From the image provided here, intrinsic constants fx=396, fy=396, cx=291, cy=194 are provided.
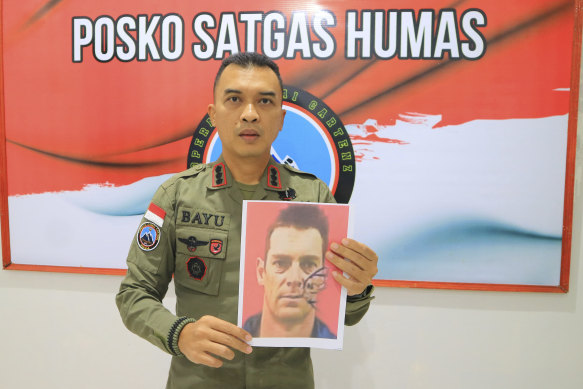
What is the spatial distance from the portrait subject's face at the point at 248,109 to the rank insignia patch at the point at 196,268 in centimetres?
27

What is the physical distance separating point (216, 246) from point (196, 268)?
0.07m

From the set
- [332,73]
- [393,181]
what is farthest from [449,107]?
[332,73]

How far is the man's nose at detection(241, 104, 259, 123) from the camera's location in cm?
88

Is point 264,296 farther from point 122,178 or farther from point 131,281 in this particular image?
point 122,178

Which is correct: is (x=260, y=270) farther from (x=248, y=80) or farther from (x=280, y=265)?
(x=248, y=80)

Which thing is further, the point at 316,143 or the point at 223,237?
the point at 316,143

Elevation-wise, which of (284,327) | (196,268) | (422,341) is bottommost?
(422,341)

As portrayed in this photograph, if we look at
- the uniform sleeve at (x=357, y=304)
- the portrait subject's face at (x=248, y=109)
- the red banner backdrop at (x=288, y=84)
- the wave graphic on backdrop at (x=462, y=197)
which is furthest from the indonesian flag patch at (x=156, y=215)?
the wave graphic on backdrop at (x=462, y=197)

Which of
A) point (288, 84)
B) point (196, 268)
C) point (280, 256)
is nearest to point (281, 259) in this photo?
point (280, 256)

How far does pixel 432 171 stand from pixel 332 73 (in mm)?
511

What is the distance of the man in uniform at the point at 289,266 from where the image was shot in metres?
0.82

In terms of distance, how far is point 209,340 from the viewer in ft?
2.47

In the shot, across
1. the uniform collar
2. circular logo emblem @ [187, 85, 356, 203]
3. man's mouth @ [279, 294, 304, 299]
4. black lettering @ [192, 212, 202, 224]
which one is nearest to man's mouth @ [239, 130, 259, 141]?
the uniform collar

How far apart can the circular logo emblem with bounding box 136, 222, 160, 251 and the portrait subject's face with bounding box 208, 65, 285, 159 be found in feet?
0.84
